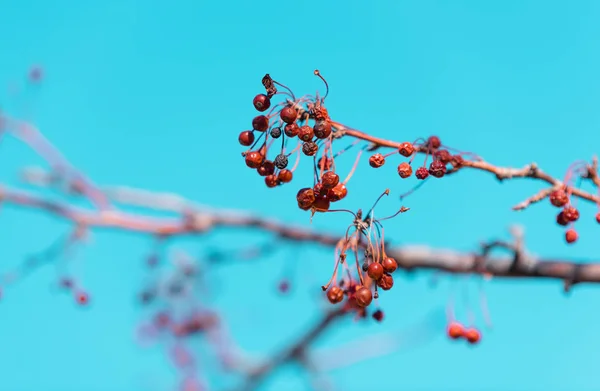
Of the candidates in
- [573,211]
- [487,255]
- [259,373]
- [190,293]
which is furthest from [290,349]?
[573,211]

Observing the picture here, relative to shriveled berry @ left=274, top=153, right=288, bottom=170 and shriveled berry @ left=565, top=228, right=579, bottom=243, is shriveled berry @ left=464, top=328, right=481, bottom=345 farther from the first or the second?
shriveled berry @ left=274, top=153, right=288, bottom=170

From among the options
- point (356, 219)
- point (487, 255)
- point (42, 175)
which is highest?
point (42, 175)

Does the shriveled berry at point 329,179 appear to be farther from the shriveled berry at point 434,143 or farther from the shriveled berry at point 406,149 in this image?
the shriveled berry at point 434,143

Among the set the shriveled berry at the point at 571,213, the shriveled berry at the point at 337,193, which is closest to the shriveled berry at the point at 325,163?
the shriveled berry at the point at 337,193

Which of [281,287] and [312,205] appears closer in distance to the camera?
[312,205]

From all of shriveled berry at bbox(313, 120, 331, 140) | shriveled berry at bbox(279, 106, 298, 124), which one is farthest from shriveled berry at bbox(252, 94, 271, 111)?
shriveled berry at bbox(313, 120, 331, 140)

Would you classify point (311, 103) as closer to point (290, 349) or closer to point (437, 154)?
point (437, 154)

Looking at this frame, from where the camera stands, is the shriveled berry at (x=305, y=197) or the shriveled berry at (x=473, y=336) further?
the shriveled berry at (x=473, y=336)
